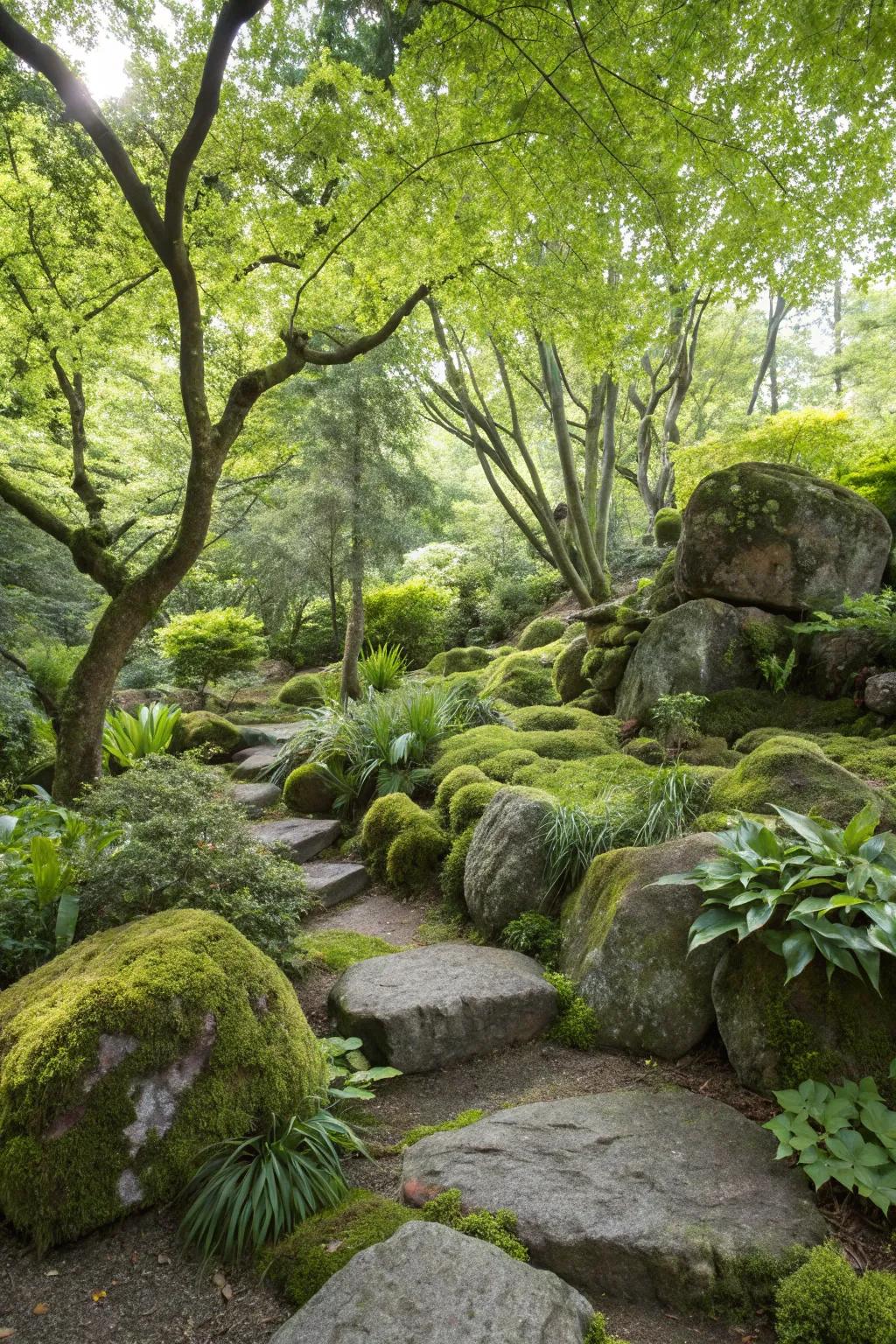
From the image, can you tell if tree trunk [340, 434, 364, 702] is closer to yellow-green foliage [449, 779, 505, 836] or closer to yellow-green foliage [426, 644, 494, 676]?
yellow-green foliage [426, 644, 494, 676]

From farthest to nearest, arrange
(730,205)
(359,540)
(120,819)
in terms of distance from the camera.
Answer: 1. (359,540)
2. (730,205)
3. (120,819)

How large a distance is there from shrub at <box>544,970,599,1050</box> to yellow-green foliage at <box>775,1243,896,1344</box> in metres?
1.30

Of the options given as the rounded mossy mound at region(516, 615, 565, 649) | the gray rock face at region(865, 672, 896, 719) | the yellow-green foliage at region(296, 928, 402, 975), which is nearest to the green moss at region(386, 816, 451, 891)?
the yellow-green foliage at region(296, 928, 402, 975)

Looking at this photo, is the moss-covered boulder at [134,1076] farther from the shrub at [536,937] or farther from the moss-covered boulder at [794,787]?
the moss-covered boulder at [794,787]

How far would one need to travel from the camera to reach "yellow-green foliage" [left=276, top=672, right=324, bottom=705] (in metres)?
11.9

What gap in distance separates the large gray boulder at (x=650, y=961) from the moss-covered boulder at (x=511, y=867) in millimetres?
665

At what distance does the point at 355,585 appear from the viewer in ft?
28.8

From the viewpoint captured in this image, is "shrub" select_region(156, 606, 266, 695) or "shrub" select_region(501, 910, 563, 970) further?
"shrub" select_region(156, 606, 266, 695)

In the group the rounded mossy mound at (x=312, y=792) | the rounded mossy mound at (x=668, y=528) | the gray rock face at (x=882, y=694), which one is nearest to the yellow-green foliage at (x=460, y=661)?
the rounded mossy mound at (x=668, y=528)

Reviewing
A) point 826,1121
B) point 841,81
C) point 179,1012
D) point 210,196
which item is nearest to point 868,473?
point 841,81

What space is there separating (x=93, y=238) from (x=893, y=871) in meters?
8.53

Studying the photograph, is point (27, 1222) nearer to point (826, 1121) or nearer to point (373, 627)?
point (826, 1121)

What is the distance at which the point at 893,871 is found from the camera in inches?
97.7

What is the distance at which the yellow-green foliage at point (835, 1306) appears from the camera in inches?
65.1
